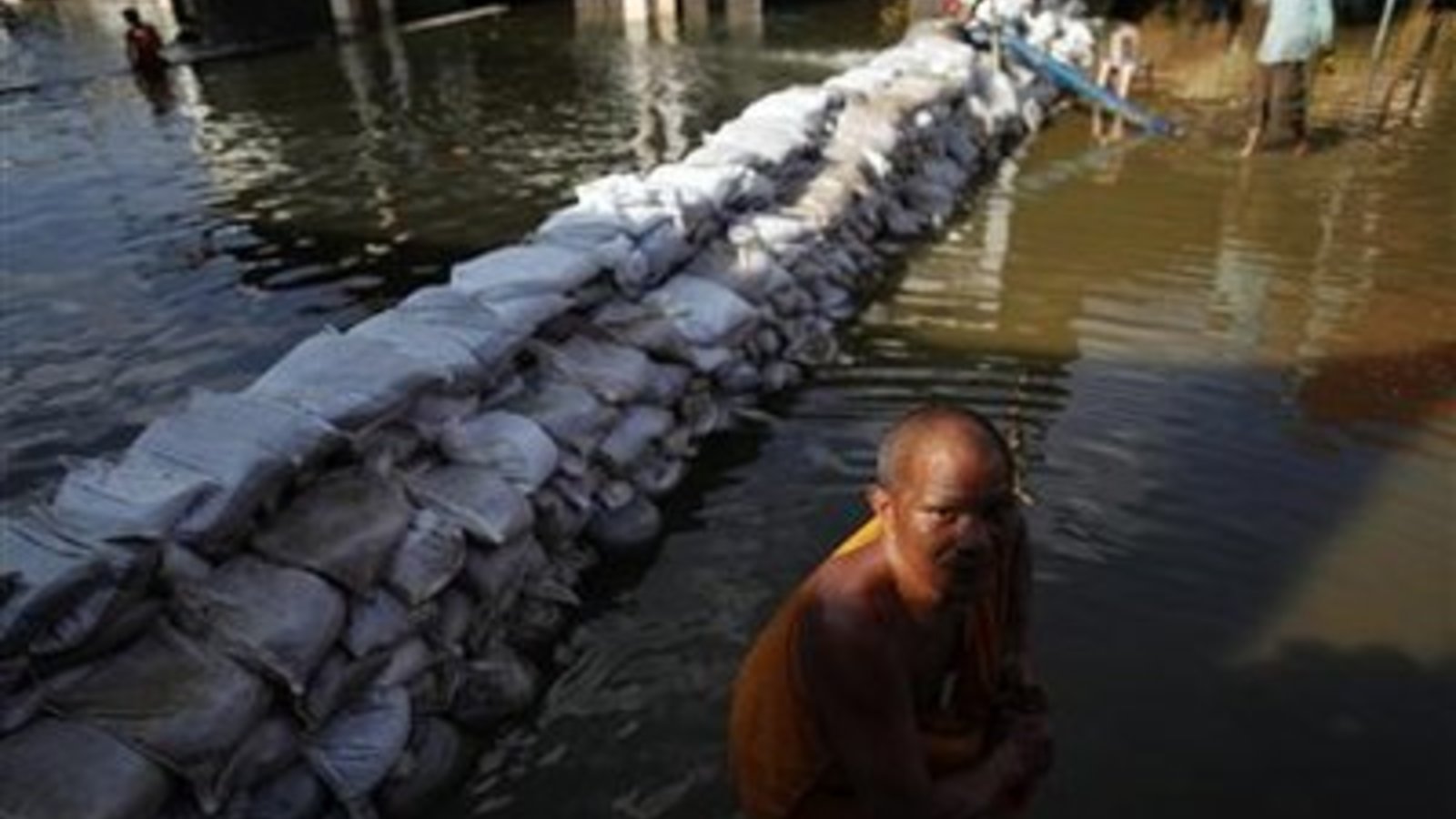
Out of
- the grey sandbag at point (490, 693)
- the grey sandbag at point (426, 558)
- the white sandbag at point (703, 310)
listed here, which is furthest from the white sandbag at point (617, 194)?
the grey sandbag at point (490, 693)

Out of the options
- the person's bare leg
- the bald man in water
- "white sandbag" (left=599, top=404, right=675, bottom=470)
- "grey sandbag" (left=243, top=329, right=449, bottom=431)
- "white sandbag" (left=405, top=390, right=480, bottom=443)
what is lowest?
the person's bare leg

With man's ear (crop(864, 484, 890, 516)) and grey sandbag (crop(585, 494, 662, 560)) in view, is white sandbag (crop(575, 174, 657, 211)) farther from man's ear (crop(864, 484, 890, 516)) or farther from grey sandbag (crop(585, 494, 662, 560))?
man's ear (crop(864, 484, 890, 516))

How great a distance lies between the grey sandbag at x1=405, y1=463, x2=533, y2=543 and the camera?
437 centimetres

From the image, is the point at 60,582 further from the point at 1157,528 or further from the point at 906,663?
the point at 1157,528

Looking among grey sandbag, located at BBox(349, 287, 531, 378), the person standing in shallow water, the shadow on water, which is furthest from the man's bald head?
the person standing in shallow water

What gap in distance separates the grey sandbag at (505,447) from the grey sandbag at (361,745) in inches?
39.9

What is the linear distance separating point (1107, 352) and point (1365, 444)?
58.2 inches

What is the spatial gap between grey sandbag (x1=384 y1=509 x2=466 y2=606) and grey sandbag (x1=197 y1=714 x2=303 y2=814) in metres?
0.58

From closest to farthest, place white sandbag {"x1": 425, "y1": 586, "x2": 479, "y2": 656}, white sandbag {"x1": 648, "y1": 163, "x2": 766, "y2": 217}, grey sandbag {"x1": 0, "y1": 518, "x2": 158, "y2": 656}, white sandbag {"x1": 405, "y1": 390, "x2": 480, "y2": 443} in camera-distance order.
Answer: grey sandbag {"x1": 0, "y1": 518, "x2": 158, "y2": 656}
white sandbag {"x1": 425, "y1": 586, "x2": 479, "y2": 656}
white sandbag {"x1": 405, "y1": 390, "x2": 480, "y2": 443}
white sandbag {"x1": 648, "y1": 163, "x2": 766, "y2": 217}

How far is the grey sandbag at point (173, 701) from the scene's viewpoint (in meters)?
3.21

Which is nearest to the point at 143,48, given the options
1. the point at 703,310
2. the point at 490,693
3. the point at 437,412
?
the point at 703,310

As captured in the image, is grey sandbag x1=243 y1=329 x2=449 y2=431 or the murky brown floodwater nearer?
the murky brown floodwater

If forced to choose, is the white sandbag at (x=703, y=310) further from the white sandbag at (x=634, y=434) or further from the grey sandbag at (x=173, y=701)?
the grey sandbag at (x=173, y=701)

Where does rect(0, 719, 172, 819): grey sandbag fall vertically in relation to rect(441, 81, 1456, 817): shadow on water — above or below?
above
